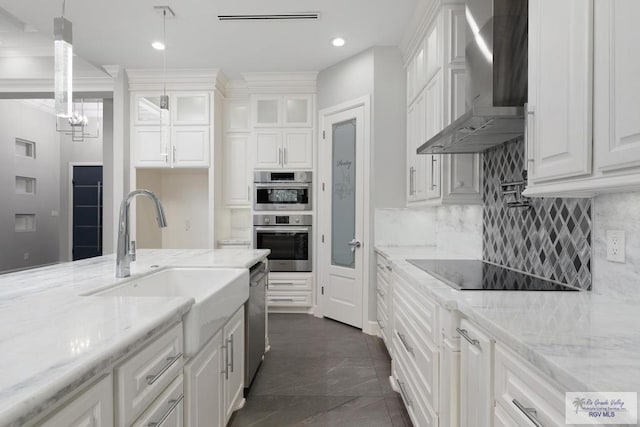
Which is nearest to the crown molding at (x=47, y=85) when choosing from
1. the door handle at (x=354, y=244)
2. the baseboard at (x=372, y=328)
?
the door handle at (x=354, y=244)

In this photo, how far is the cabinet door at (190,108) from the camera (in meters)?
4.53

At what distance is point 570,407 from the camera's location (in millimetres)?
747

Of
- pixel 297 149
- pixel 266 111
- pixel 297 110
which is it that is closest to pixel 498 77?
pixel 297 149

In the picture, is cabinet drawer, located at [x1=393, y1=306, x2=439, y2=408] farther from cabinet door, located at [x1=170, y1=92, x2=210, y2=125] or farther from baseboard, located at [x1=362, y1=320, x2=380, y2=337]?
cabinet door, located at [x1=170, y1=92, x2=210, y2=125]

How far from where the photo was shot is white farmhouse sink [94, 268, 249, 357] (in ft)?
4.36

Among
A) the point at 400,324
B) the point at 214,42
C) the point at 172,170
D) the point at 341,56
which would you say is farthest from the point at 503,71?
the point at 172,170

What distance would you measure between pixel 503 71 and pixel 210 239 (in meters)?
3.74

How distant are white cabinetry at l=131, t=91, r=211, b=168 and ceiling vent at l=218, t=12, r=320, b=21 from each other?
55.7 inches

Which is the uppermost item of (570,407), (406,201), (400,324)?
(406,201)

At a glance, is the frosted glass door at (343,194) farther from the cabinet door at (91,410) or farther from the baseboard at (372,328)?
the cabinet door at (91,410)

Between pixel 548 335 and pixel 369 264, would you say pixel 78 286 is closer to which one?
pixel 548 335

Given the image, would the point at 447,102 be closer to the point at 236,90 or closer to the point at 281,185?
the point at 281,185

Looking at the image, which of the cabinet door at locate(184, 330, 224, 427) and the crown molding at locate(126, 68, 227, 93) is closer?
the cabinet door at locate(184, 330, 224, 427)

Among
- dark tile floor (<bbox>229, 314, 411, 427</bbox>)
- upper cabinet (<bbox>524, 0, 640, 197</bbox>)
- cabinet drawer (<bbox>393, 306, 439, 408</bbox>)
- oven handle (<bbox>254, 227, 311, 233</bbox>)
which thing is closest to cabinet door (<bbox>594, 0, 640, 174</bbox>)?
upper cabinet (<bbox>524, 0, 640, 197</bbox>)
